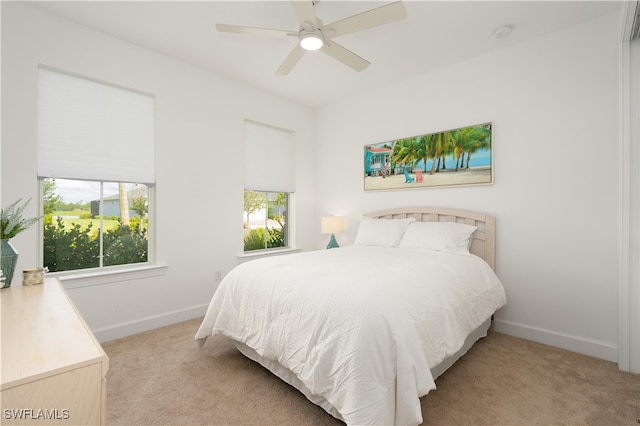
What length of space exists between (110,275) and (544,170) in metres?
4.05

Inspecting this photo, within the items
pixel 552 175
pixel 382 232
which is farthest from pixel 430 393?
pixel 552 175

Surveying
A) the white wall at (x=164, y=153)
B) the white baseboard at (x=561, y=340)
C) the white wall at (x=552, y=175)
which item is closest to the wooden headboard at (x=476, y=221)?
the white wall at (x=552, y=175)

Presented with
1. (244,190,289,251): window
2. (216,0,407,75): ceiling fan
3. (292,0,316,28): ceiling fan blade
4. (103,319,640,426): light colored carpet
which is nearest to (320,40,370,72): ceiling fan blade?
(216,0,407,75): ceiling fan

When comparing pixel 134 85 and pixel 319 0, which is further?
pixel 134 85

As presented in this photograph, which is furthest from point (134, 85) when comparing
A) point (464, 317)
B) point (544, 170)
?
point (544, 170)

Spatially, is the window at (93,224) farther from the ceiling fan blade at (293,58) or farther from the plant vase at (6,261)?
the ceiling fan blade at (293,58)

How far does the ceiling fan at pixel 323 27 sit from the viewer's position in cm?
188

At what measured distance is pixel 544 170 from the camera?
9.03 ft

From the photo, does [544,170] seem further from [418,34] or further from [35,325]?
[35,325]

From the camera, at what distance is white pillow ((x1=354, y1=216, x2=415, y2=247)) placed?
132 inches

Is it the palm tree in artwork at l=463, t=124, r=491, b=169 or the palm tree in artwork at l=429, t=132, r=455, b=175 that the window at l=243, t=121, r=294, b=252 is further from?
the palm tree in artwork at l=463, t=124, r=491, b=169

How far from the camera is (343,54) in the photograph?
7.89 feet

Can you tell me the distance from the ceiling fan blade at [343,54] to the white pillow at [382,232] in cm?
170

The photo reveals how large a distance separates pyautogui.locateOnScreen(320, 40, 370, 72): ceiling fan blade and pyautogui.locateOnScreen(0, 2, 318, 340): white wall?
1745mm
